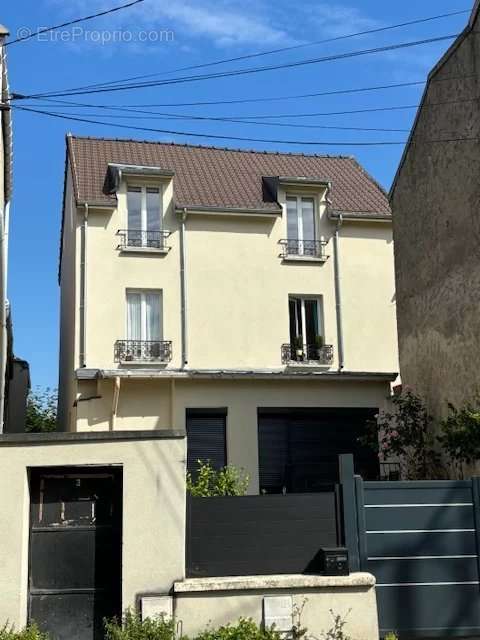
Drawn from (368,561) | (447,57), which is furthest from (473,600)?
(447,57)

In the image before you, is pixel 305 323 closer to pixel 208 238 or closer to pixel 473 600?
pixel 208 238

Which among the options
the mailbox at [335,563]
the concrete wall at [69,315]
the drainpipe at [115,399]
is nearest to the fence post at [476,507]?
the mailbox at [335,563]

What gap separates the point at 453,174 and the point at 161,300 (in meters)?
8.51

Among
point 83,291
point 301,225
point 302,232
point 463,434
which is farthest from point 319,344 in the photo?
point 463,434

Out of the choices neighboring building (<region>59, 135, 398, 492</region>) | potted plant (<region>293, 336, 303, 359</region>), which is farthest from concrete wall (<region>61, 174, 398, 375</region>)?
potted plant (<region>293, 336, 303, 359</region>)

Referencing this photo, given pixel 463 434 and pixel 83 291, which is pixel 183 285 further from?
pixel 463 434

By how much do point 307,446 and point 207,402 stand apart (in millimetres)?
2788

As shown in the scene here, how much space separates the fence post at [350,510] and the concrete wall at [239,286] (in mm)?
10726

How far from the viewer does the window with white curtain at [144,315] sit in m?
→ 19.9

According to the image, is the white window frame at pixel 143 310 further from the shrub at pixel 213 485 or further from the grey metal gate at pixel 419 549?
the grey metal gate at pixel 419 549

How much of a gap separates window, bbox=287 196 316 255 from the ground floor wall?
12.2ft

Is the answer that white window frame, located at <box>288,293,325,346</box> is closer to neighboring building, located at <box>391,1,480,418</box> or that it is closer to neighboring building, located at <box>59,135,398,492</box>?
neighboring building, located at <box>59,135,398,492</box>

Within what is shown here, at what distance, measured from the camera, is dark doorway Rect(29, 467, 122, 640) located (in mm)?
8594

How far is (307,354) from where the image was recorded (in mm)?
20625
